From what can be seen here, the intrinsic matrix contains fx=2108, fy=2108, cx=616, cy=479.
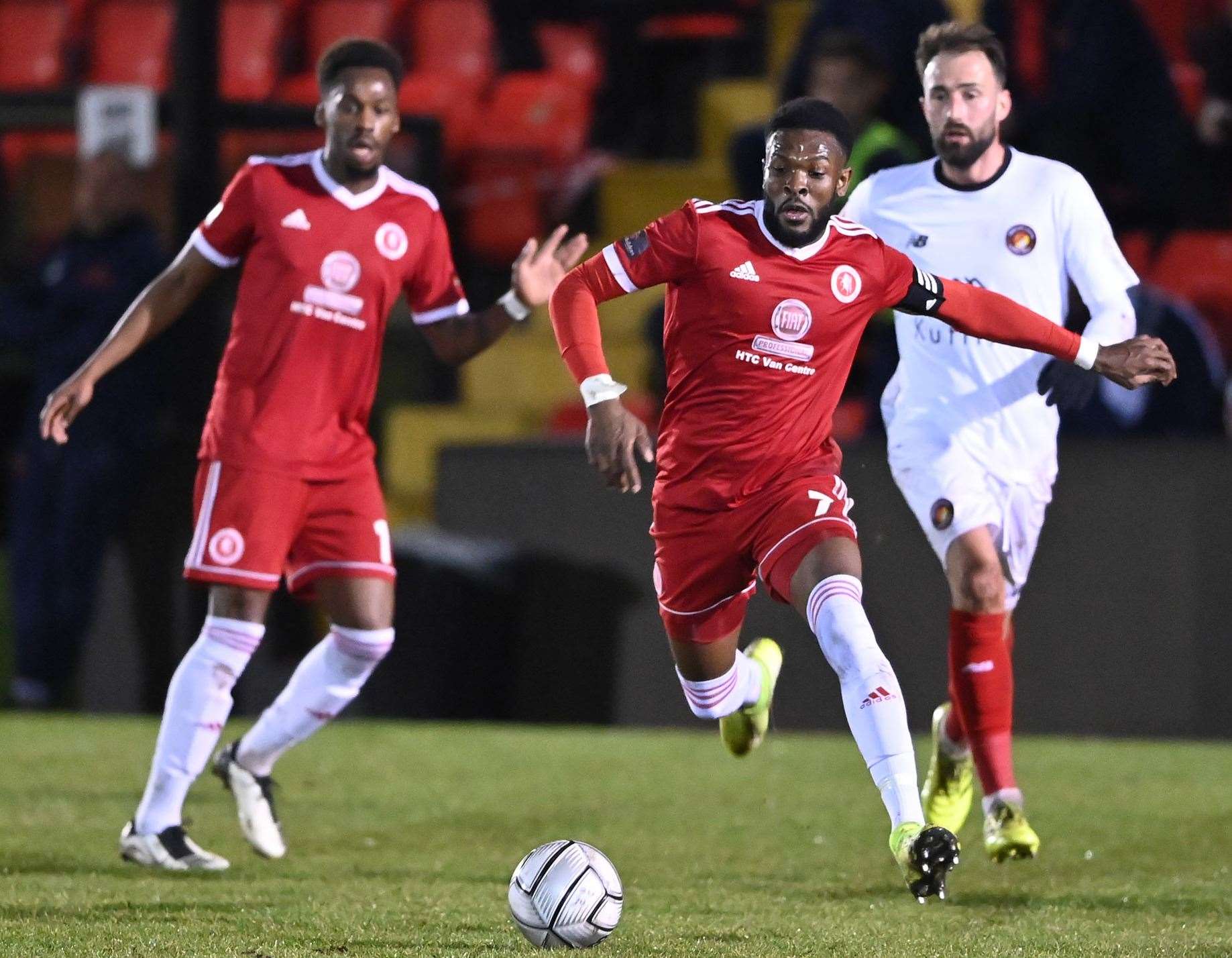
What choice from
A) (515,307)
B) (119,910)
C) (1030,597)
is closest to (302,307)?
(515,307)

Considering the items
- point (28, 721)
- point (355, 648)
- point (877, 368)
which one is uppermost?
point (877, 368)

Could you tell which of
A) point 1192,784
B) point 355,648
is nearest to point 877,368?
point 1192,784

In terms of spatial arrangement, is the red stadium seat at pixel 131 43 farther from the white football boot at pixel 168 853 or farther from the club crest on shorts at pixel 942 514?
the club crest on shorts at pixel 942 514

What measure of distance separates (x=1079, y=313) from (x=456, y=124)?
4.36 meters

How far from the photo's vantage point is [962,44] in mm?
5965

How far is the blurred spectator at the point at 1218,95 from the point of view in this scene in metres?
11.2

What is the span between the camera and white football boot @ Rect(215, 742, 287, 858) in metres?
6.01

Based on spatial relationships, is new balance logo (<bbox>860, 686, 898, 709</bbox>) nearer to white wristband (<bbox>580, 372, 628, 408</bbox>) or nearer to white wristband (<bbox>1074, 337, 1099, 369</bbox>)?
white wristband (<bbox>580, 372, 628, 408</bbox>)

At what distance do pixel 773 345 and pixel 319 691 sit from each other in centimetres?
177

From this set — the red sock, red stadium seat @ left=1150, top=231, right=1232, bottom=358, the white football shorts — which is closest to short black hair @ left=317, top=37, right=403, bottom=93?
the white football shorts

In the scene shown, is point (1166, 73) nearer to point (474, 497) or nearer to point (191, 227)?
point (474, 497)

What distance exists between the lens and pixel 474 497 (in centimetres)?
986

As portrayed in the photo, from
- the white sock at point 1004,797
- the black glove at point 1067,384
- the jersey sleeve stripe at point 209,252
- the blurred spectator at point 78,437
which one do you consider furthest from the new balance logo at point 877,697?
the blurred spectator at point 78,437

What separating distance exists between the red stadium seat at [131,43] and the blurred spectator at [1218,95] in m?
6.31
